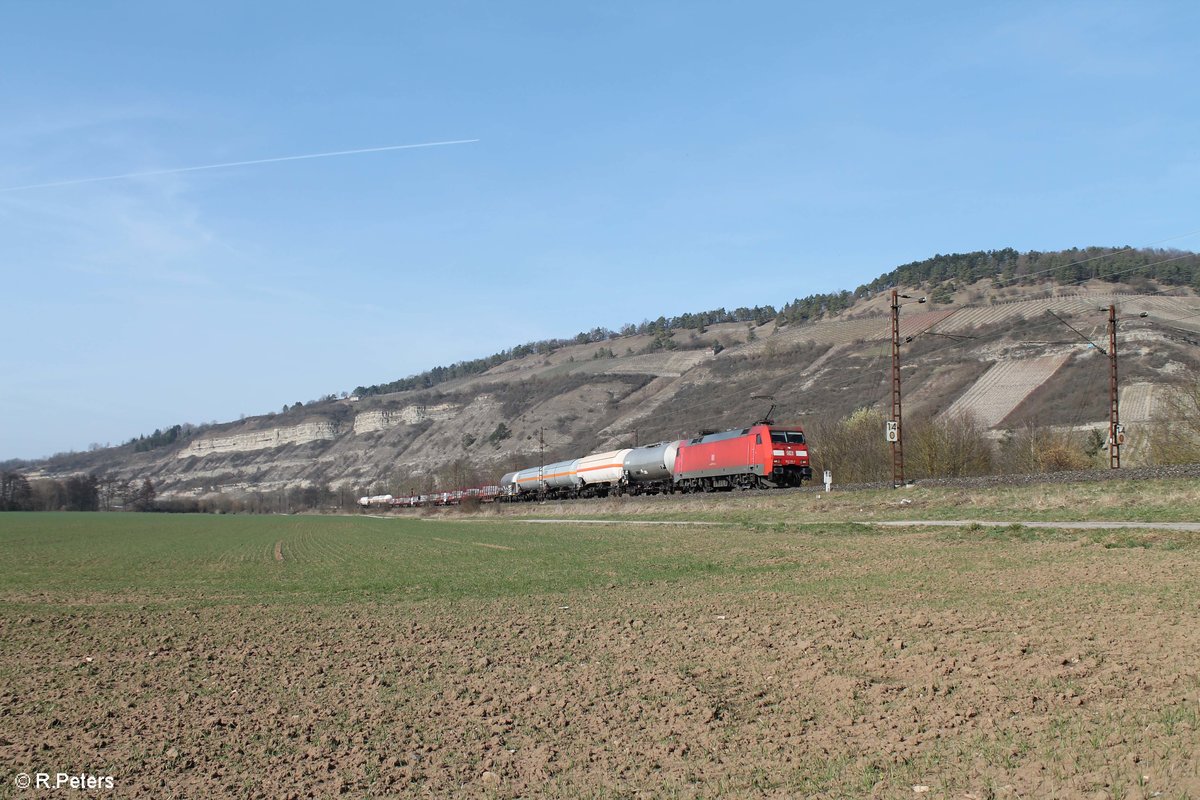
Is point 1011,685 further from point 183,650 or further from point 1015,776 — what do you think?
point 183,650

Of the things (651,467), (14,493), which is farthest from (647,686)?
(14,493)

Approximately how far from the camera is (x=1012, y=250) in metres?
199

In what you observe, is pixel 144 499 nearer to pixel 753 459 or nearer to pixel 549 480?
pixel 549 480

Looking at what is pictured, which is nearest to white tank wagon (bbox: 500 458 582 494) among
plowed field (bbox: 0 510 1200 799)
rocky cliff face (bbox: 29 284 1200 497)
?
→ rocky cliff face (bbox: 29 284 1200 497)

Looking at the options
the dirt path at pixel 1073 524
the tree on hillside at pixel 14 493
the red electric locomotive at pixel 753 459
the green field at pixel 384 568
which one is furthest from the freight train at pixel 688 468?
the tree on hillside at pixel 14 493

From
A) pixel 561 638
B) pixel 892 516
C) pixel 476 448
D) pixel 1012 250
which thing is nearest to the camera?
pixel 561 638

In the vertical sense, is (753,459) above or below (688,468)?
above

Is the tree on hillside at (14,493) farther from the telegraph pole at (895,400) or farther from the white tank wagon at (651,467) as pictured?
the telegraph pole at (895,400)

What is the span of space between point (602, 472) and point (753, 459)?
21.2 metres

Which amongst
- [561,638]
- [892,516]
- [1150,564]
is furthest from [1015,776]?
[892,516]

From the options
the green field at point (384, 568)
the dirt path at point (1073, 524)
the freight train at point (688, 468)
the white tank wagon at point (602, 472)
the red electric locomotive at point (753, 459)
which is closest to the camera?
the green field at point (384, 568)

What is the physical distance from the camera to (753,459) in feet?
174

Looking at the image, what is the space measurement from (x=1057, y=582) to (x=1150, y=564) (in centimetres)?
288

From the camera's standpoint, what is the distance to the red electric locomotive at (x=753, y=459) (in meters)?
52.1
